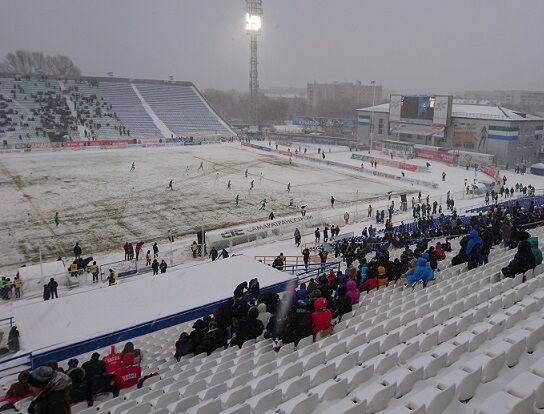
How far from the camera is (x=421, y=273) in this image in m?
11.2

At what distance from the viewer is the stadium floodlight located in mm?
95500

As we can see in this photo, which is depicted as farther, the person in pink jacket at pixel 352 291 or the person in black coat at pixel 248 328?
the person in pink jacket at pixel 352 291

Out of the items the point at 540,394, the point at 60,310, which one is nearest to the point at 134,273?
the point at 60,310

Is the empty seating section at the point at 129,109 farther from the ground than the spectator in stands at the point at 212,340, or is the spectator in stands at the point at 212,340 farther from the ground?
the empty seating section at the point at 129,109

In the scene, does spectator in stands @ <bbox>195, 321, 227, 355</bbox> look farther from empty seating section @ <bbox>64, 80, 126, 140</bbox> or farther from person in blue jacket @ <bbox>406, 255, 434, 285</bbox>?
empty seating section @ <bbox>64, 80, 126, 140</bbox>

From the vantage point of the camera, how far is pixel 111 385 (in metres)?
7.47

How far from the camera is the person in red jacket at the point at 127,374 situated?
7.72 metres

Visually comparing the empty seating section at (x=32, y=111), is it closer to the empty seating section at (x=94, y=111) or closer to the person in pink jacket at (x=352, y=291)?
the empty seating section at (x=94, y=111)

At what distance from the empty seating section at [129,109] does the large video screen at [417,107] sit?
3793 centimetres

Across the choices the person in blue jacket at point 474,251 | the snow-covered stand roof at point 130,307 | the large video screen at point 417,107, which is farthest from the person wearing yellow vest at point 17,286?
the large video screen at point 417,107

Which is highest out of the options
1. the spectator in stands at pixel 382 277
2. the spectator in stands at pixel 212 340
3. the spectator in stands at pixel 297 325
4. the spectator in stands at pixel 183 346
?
the spectator in stands at pixel 297 325

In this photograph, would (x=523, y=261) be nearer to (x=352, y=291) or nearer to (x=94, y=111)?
(x=352, y=291)

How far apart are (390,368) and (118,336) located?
314 inches

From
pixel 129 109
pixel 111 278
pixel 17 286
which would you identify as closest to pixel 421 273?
pixel 111 278
